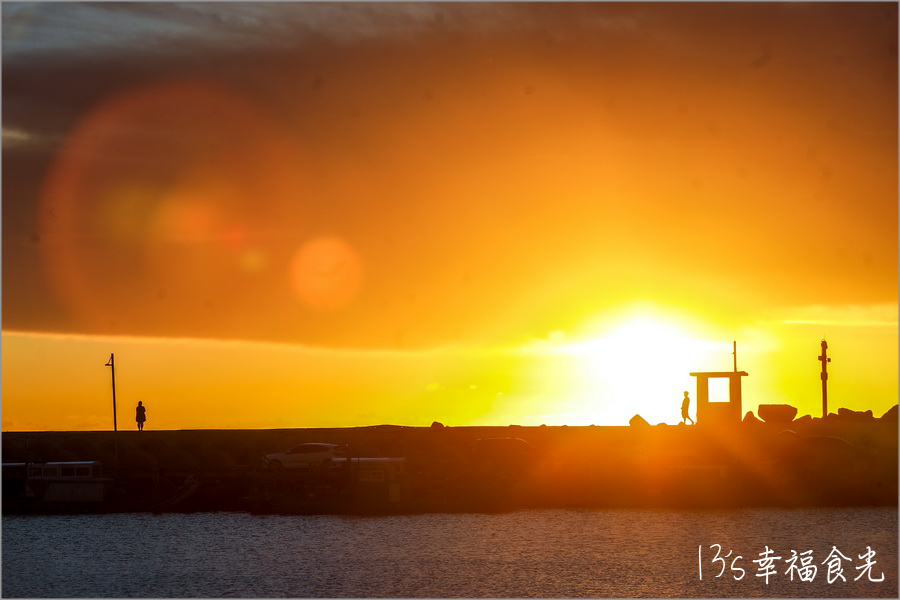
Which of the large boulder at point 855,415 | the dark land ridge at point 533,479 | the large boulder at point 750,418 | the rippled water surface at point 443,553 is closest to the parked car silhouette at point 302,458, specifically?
the dark land ridge at point 533,479

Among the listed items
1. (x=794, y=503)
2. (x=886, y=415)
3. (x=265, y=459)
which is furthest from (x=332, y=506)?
(x=886, y=415)

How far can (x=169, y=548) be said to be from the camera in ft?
233

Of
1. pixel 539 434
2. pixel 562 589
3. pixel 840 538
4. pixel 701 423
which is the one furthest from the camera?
pixel 539 434

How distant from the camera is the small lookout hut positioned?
7494cm

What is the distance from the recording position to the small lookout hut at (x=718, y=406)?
74.9 meters

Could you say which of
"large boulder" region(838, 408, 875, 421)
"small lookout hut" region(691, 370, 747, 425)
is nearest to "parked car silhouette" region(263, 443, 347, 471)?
"small lookout hut" region(691, 370, 747, 425)

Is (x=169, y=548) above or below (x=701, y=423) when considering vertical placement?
below

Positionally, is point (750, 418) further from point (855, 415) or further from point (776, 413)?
point (855, 415)

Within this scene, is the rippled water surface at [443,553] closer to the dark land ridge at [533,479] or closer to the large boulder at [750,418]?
the dark land ridge at [533,479]

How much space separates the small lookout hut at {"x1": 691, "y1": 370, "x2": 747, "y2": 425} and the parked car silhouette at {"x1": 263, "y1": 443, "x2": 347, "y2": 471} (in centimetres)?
2548

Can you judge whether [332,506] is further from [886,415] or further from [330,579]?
[886,415]

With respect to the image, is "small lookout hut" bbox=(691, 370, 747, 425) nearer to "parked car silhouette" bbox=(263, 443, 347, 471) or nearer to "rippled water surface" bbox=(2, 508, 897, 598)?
"rippled water surface" bbox=(2, 508, 897, 598)

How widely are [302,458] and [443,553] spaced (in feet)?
63.3

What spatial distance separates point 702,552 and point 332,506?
27453 mm
